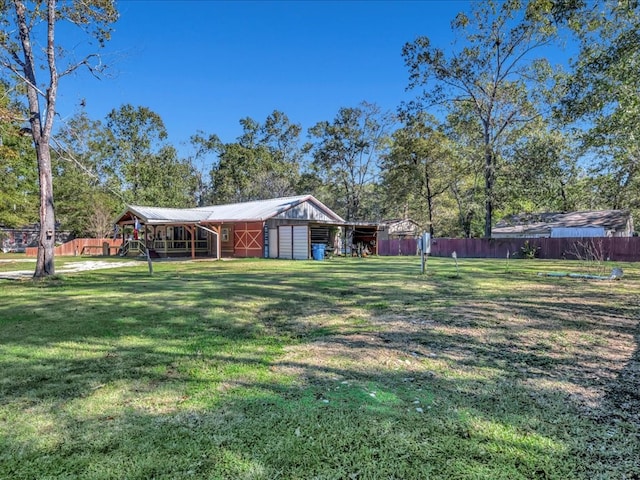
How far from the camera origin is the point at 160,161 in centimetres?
4078

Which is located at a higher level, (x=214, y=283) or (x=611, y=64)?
(x=611, y=64)

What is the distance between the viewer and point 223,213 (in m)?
27.5

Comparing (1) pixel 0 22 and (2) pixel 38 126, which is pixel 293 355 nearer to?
(2) pixel 38 126

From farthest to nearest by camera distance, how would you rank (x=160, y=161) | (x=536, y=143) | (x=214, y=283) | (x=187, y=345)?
(x=160, y=161)
(x=536, y=143)
(x=214, y=283)
(x=187, y=345)

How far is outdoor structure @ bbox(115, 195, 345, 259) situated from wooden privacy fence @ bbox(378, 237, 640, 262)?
680cm

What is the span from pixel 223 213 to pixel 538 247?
20.9 m

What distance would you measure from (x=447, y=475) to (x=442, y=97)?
2712 cm

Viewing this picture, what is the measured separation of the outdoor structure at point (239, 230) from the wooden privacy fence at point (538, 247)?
680 cm

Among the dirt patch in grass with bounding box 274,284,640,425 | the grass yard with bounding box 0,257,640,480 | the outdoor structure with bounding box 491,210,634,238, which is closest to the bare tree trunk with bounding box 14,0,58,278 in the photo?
the grass yard with bounding box 0,257,640,480

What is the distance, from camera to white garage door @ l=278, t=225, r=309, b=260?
22000 millimetres

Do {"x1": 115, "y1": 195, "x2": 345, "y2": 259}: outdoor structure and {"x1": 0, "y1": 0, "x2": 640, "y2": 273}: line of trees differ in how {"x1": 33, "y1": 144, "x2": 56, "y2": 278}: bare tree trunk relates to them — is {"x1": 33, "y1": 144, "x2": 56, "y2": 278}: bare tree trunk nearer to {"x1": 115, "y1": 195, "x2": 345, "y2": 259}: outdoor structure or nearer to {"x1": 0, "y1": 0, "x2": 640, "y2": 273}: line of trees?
{"x1": 0, "y1": 0, "x2": 640, "y2": 273}: line of trees

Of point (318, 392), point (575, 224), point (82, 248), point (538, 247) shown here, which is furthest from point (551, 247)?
point (82, 248)

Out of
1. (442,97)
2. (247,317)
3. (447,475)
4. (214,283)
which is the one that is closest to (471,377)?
(447,475)

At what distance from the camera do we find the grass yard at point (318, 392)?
2275 mm
